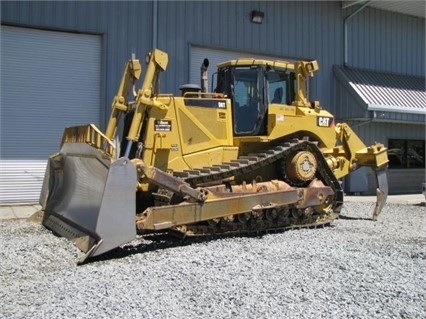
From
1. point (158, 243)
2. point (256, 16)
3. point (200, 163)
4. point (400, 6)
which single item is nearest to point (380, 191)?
point (200, 163)

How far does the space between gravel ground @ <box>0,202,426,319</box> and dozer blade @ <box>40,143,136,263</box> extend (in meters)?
Answer: 0.27

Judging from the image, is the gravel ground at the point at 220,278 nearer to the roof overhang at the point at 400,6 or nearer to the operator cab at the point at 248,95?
the operator cab at the point at 248,95

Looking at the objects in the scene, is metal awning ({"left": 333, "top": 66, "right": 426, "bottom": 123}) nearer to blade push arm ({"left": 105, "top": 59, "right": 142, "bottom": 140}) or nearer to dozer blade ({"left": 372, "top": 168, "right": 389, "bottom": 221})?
dozer blade ({"left": 372, "top": 168, "right": 389, "bottom": 221})

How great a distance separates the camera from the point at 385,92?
57.7ft

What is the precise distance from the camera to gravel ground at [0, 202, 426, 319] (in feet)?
15.2

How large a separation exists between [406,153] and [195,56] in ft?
31.2

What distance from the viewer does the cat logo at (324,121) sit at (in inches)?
384

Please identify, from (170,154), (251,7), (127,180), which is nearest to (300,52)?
(251,7)

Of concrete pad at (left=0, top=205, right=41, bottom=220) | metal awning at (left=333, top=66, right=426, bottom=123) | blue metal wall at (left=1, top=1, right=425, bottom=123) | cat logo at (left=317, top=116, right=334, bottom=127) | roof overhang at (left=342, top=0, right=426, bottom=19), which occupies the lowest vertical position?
concrete pad at (left=0, top=205, right=41, bottom=220)

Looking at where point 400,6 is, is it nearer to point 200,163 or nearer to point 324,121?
point 324,121

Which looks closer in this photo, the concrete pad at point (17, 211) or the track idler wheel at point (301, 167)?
the track idler wheel at point (301, 167)

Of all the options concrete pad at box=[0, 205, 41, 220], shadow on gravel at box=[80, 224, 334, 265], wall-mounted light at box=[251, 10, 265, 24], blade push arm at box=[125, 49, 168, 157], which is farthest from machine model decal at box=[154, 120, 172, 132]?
wall-mounted light at box=[251, 10, 265, 24]

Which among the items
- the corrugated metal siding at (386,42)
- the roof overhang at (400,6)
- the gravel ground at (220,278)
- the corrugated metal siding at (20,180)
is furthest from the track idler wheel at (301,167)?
the roof overhang at (400,6)

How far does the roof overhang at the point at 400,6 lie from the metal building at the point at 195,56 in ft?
0.12
